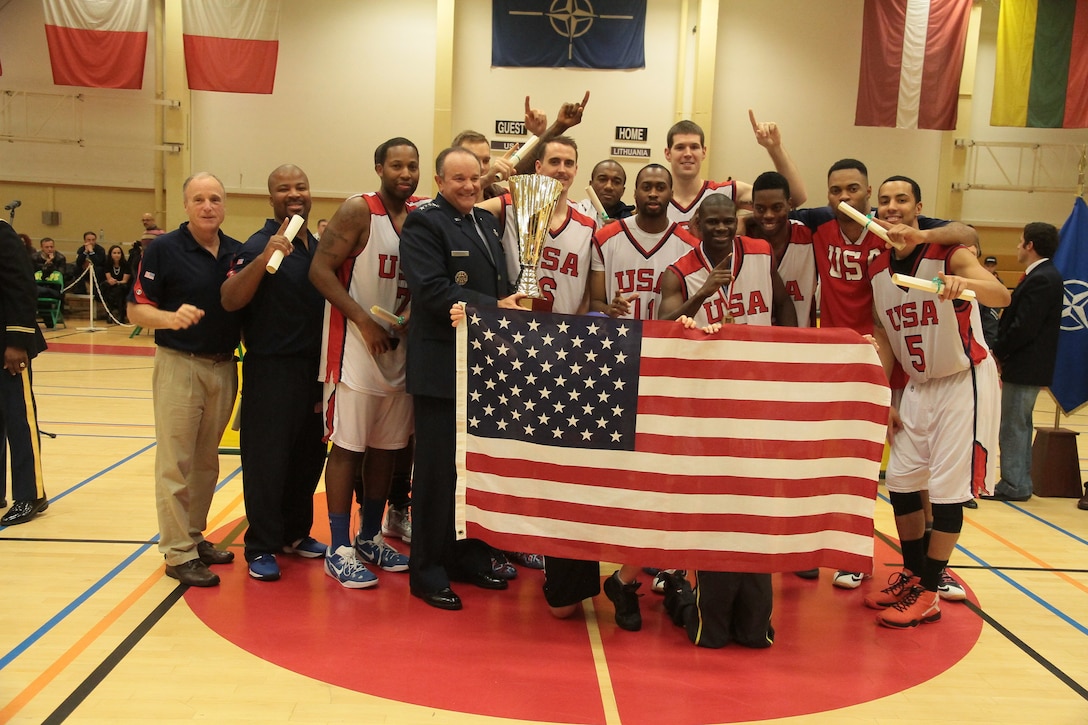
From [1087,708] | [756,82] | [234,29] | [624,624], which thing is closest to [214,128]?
[234,29]

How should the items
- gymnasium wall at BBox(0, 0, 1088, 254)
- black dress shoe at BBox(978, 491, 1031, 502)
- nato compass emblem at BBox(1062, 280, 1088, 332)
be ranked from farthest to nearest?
gymnasium wall at BBox(0, 0, 1088, 254)
nato compass emblem at BBox(1062, 280, 1088, 332)
black dress shoe at BBox(978, 491, 1031, 502)

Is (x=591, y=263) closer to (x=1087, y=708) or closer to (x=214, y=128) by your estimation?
(x=1087, y=708)

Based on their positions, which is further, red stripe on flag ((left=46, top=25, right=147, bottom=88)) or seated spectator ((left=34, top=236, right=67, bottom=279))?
seated spectator ((left=34, top=236, right=67, bottom=279))

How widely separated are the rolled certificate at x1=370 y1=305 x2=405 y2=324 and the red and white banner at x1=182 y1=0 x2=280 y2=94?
13.8 m

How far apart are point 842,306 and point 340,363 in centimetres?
286

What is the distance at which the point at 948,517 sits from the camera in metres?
4.65

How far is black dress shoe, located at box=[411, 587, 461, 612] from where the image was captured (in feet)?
15.1

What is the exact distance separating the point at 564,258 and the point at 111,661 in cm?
294

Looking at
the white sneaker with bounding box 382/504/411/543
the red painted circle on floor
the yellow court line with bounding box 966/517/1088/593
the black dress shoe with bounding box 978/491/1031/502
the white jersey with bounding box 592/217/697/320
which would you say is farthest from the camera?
the black dress shoe with bounding box 978/491/1031/502

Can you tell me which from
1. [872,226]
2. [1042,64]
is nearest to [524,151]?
[872,226]

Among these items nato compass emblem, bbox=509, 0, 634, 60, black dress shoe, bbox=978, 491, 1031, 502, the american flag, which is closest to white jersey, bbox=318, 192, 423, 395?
the american flag

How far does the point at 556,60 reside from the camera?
17.8 m

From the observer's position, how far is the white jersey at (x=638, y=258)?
4848mm

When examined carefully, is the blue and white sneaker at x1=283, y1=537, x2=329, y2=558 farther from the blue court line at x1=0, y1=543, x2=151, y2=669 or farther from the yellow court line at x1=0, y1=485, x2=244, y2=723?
the blue court line at x1=0, y1=543, x2=151, y2=669
